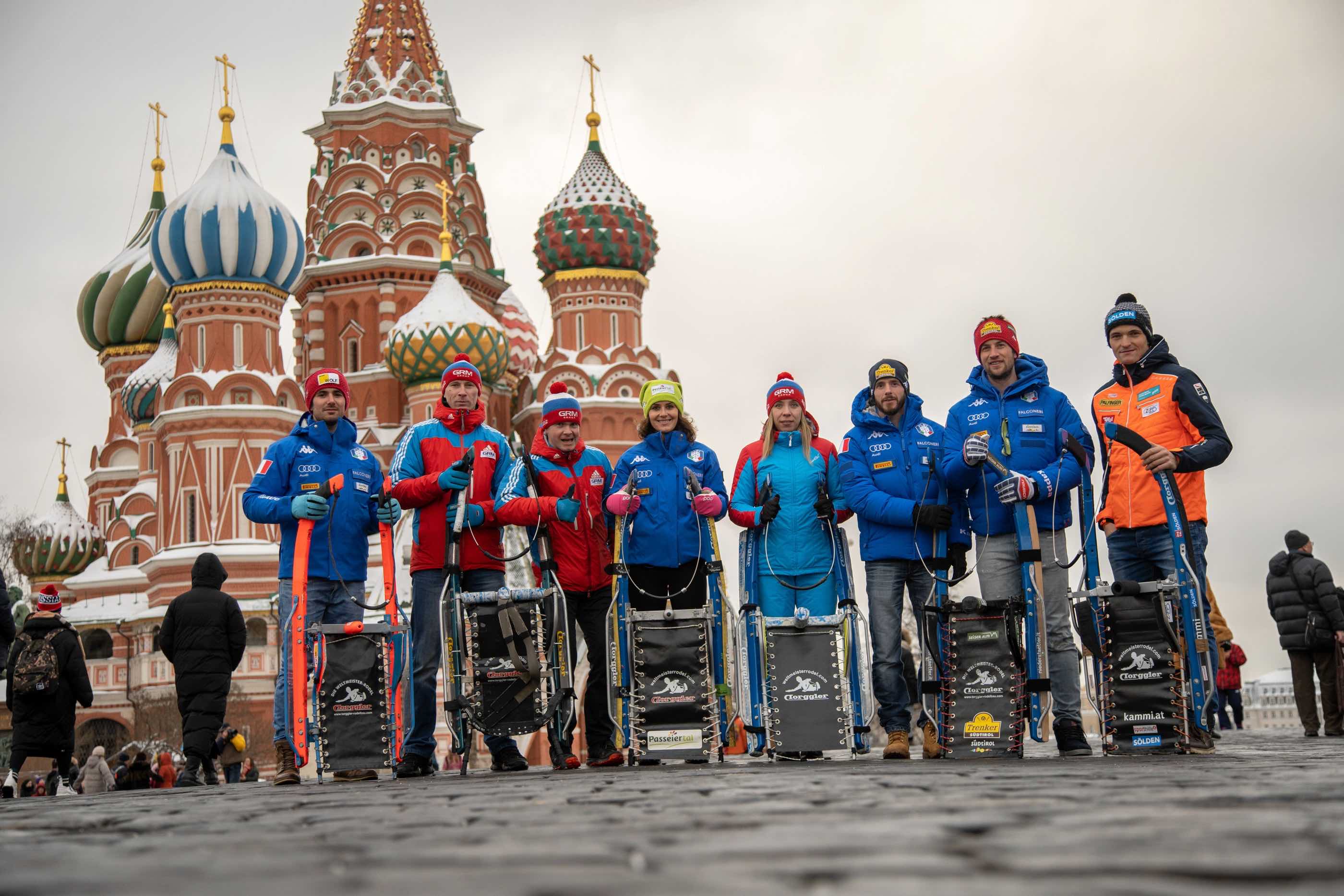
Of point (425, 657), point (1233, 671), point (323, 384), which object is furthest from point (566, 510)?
point (1233, 671)

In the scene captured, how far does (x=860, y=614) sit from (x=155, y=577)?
34.1 m

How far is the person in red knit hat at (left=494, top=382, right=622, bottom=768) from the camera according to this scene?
25.7 feet

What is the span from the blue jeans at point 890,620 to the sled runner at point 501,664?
1.54 m

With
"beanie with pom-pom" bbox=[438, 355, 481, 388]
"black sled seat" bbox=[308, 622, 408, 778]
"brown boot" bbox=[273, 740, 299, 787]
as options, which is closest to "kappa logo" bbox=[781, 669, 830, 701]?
"black sled seat" bbox=[308, 622, 408, 778]

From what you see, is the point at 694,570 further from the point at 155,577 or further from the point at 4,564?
the point at 4,564

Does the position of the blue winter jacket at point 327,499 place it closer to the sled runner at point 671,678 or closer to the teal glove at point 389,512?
the teal glove at point 389,512

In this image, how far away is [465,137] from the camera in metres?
46.6

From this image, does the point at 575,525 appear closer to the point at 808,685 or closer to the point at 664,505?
the point at 664,505

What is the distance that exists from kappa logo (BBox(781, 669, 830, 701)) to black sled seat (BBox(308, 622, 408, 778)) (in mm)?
1925

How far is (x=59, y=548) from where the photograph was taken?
1917 inches

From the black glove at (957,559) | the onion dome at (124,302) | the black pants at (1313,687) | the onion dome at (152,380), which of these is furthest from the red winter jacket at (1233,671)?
the onion dome at (124,302)

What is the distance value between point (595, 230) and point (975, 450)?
37564mm

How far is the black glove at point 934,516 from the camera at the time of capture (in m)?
→ 7.47

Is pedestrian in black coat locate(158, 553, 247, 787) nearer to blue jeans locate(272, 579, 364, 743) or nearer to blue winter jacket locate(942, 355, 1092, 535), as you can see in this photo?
blue jeans locate(272, 579, 364, 743)
